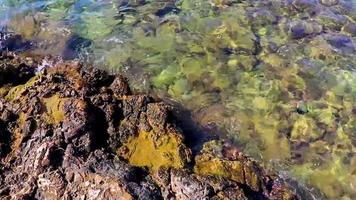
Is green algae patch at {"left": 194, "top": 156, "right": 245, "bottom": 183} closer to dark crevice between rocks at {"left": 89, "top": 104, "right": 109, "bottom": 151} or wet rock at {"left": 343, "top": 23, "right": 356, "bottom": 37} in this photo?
dark crevice between rocks at {"left": 89, "top": 104, "right": 109, "bottom": 151}

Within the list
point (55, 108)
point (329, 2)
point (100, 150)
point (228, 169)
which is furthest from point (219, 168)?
point (329, 2)

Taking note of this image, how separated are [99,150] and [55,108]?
877mm

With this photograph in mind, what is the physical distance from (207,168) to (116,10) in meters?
5.38

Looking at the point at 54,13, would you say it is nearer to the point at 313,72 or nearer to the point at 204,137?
the point at 204,137

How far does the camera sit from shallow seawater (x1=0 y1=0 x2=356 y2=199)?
6.78m

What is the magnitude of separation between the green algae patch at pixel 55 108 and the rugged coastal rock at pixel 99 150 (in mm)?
13

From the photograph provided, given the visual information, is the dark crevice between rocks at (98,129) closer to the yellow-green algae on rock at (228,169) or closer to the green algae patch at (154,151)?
the green algae patch at (154,151)

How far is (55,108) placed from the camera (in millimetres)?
5484

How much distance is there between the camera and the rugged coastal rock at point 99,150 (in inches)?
184

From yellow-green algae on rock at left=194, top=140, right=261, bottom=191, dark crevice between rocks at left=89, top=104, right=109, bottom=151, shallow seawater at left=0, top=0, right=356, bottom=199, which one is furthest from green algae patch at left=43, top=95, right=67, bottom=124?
shallow seawater at left=0, top=0, right=356, bottom=199

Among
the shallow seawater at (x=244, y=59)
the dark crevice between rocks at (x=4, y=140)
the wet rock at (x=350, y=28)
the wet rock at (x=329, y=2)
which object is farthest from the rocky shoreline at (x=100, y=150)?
the wet rock at (x=329, y=2)

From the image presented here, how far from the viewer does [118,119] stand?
19.1 feet

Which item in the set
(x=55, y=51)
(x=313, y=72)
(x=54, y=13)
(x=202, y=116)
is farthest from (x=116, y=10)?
(x=313, y=72)

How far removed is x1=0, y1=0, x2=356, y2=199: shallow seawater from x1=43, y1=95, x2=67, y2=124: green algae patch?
2129mm
